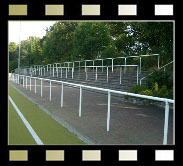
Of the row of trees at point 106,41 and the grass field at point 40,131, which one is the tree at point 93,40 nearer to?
the row of trees at point 106,41

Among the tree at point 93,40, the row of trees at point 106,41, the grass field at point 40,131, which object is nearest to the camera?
the grass field at point 40,131

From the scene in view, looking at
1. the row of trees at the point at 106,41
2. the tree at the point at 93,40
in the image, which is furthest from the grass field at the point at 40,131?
the tree at the point at 93,40

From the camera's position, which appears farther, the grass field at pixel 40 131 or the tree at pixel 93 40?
the tree at pixel 93 40

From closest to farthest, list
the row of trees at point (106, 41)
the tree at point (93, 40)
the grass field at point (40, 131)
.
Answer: the grass field at point (40, 131)
the row of trees at point (106, 41)
the tree at point (93, 40)

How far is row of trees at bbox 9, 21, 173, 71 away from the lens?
11290 mm

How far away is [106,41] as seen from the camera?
3503 cm

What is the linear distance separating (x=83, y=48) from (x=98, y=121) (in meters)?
27.1

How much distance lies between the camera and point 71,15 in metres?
4.93

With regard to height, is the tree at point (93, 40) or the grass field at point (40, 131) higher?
the tree at point (93, 40)

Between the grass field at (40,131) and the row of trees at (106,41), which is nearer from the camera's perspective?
the grass field at (40,131)

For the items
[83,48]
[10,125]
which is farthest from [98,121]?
[83,48]

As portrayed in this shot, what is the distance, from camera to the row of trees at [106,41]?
37.0ft

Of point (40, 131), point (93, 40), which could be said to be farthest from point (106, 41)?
point (40, 131)
